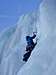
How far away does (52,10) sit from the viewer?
3543 mm

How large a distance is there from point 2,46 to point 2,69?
3900 mm

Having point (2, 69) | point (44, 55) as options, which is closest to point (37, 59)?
point (44, 55)

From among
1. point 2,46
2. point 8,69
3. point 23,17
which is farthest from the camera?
point 2,46

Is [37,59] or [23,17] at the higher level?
[23,17]

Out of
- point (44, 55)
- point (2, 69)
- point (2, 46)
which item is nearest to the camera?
point (44, 55)

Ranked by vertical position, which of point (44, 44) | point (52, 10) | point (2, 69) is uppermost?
point (52, 10)

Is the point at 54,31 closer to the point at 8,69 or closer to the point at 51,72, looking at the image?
the point at 51,72

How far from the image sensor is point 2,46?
11.9 meters

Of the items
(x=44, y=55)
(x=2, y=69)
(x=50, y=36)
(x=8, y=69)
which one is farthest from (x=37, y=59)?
(x=2, y=69)

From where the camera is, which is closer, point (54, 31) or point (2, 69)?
point (54, 31)

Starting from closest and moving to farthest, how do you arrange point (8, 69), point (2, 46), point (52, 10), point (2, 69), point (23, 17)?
point (52, 10) → point (8, 69) → point (2, 69) → point (23, 17) → point (2, 46)

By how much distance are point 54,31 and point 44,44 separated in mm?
272

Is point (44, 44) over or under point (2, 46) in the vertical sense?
over

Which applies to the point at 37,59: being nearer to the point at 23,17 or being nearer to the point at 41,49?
the point at 41,49
